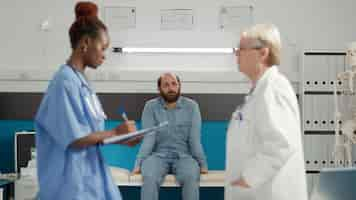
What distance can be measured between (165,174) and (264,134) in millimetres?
2561

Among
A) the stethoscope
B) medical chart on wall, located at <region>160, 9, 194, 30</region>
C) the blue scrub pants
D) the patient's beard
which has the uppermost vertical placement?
medical chart on wall, located at <region>160, 9, 194, 30</region>

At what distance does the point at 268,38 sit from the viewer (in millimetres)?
2266

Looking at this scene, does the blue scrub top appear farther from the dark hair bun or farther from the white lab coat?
the white lab coat

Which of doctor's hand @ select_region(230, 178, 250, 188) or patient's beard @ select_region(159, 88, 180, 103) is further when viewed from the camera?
patient's beard @ select_region(159, 88, 180, 103)

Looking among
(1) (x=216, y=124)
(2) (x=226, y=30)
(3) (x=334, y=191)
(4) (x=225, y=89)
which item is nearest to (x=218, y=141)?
(1) (x=216, y=124)

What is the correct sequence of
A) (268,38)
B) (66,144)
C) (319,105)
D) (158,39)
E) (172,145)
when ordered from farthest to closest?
(158,39), (319,105), (172,145), (268,38), (66,144)

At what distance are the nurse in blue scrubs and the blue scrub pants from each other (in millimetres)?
2250

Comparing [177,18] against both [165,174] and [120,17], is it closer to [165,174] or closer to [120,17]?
[120,17]

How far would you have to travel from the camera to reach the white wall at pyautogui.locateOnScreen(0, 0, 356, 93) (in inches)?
210

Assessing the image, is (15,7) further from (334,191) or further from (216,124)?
(334,191)

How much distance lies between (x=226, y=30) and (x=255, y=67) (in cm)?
314

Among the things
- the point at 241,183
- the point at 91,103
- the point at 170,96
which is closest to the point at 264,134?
the point at 241,183

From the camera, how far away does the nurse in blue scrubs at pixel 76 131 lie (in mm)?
2062

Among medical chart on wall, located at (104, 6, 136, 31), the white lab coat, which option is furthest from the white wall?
the white lab coat
